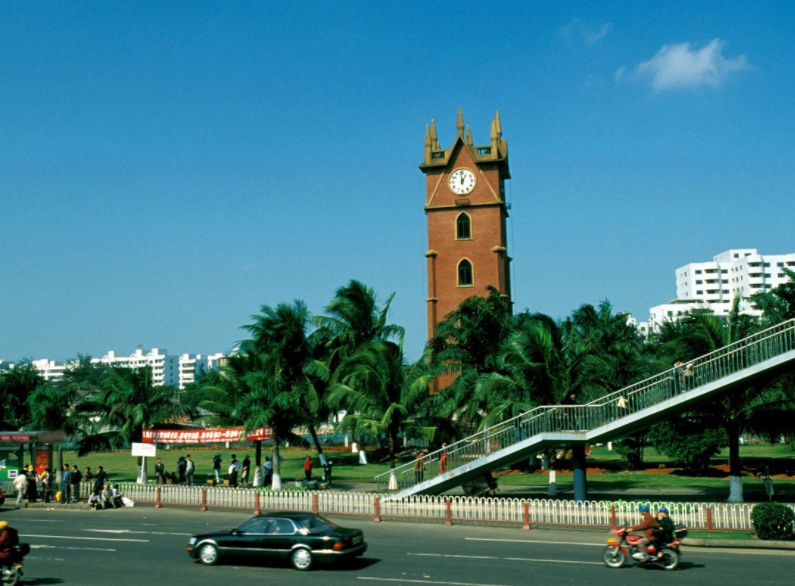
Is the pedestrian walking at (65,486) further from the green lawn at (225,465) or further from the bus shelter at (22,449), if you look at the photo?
the green lawn at (225,465)

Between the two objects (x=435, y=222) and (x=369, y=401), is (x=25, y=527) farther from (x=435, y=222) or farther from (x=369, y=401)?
(x=435, y=222)

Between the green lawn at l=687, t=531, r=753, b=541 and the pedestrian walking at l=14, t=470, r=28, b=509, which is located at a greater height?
the pedestrian walking at l=14, t=470, r=28, b=509

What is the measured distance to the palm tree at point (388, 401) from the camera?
33.0 metres

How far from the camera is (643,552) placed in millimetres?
16891

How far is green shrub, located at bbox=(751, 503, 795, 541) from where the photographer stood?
19453 mm

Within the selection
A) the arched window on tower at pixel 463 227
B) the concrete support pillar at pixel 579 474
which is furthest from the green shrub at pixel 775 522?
the arched window on tower at pixel 463 227

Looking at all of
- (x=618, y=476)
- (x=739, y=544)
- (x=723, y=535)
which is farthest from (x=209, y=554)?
(x=618, y=476)

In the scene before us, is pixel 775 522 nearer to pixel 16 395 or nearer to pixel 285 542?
pixel 285 542

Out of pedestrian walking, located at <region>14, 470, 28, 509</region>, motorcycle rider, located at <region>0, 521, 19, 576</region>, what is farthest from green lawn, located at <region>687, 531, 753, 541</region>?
pedestrian walking, located at <region>14, 470, 28, 509</region>

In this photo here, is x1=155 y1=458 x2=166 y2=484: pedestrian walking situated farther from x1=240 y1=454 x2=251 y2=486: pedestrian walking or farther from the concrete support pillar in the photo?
the concrete support pillar

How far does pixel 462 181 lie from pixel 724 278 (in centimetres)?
14390

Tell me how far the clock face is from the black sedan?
157 feet

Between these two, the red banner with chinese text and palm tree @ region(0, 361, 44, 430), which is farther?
palm tree @ region(0, 361, 44, 430)

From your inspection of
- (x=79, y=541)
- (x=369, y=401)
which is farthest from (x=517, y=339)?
(x=79, y=541)
